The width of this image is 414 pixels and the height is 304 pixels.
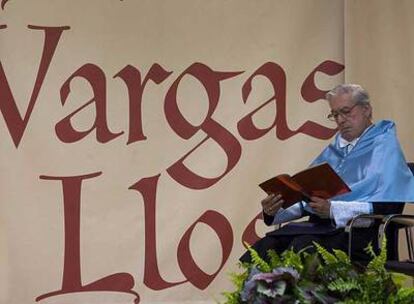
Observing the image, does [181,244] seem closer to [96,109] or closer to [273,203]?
[96,109]

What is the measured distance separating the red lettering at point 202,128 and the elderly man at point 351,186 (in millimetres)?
750

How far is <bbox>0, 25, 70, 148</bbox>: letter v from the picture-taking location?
186 inches

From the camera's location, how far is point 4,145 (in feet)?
15.5

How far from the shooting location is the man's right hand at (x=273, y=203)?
4000 millimetres

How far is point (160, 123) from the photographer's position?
4883 millimetres

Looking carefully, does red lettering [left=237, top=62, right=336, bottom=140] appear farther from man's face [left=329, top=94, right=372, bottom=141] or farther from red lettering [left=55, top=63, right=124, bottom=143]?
man's face [left=329, top=94, right=372, bottom=141]

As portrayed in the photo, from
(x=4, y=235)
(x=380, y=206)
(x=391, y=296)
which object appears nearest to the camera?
(x=391, y=296)

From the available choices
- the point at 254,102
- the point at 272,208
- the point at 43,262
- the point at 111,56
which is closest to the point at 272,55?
the point at 254,102

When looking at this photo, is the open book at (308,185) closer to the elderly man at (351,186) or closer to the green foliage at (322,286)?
the elderly man at (351,186)

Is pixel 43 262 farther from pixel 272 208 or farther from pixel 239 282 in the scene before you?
pixel 239 282

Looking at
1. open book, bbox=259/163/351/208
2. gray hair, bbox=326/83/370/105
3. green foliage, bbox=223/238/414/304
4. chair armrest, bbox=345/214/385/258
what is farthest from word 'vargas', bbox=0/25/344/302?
green foliage, bbox=223/238/414/304

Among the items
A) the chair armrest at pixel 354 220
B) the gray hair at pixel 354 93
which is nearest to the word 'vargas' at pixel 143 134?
the gray hair at pixel 354 93

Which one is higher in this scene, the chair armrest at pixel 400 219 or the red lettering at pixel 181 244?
the chair armrest at pixel 400 219

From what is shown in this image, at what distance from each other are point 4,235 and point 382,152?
1.93 meters
